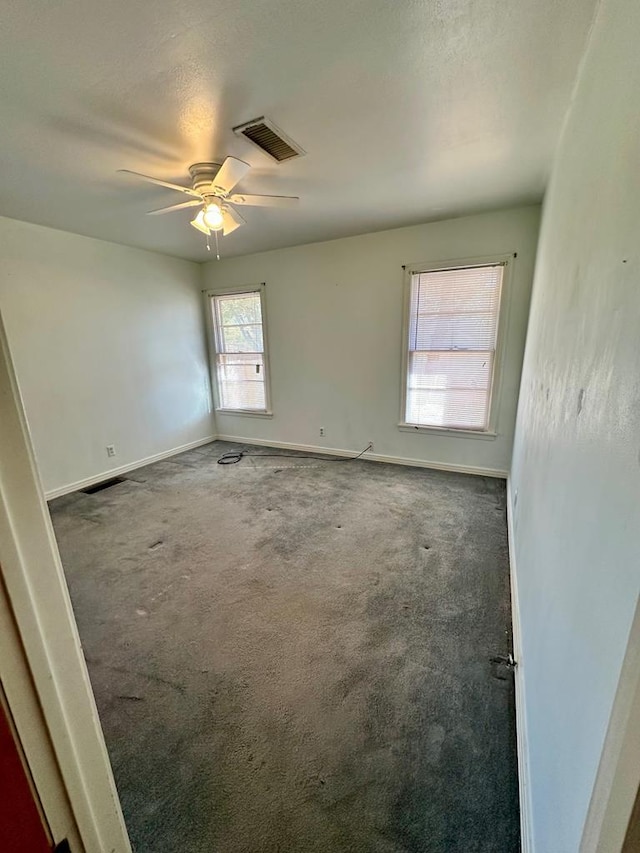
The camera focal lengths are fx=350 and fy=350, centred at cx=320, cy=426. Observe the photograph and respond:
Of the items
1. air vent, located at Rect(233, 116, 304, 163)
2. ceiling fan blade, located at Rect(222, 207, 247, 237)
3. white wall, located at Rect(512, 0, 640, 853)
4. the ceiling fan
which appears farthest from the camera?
ceiling fan blade, located at Rect(222, 207, 247, 237)

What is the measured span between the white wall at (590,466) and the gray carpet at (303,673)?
307 mm

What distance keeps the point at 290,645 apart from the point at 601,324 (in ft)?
5.87

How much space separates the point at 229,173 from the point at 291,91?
0.55m

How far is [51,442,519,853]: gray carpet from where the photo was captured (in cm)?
111

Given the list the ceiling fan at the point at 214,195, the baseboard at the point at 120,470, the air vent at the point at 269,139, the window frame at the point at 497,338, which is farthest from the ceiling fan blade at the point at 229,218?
the baseboard at the point at 120,470

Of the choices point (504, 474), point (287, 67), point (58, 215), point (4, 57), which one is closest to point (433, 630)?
point (504, 474)

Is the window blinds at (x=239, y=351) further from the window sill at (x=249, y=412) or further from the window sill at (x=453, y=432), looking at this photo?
the window sill at (x=453, y=432)

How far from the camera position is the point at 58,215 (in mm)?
2979

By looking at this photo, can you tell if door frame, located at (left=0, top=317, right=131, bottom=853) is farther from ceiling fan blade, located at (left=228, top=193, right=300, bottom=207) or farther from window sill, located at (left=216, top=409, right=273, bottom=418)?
window sill, located at (left=216, top=409, right=273, bottom=418)

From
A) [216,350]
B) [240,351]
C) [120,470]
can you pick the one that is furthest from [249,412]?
[120,470]

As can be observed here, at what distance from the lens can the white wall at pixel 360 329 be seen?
3.33 meters

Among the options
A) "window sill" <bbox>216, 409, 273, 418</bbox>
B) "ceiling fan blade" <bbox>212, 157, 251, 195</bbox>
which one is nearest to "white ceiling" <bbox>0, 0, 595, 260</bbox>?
"ceiling fan blade" <bbox>212, 157, 251, 195</bbox>

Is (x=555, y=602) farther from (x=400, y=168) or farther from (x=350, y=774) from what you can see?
(x=400, y=168)

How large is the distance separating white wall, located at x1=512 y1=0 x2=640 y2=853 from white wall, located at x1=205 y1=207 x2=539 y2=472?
79.6 inches
